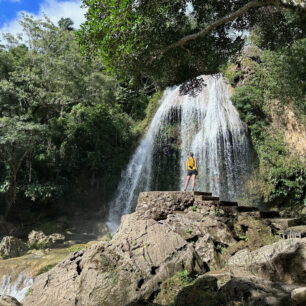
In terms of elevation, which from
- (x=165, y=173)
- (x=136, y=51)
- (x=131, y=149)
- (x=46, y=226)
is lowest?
(x=46, y=226)

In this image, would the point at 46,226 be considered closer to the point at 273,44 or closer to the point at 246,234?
the point at 246,234

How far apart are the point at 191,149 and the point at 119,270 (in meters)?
10.3

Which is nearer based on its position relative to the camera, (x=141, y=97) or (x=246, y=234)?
(x=246, y=234)

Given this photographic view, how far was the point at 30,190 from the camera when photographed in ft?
47.3

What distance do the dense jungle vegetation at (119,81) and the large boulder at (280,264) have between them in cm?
503

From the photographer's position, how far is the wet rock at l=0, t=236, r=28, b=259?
33.0 ft

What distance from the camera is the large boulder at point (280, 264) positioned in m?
4.36

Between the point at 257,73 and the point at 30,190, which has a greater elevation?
the point at 257,73

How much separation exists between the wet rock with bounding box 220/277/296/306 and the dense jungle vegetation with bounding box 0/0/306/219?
529cm

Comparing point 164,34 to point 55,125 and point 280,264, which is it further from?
point 55,125

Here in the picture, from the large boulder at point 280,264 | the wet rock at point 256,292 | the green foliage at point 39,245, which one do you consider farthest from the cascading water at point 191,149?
the wet rock at point 256,292

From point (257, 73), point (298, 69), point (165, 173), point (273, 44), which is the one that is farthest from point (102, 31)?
point (257, 73)

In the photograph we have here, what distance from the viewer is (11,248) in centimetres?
1030

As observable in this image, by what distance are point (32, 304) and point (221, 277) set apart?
3373 millimetres
